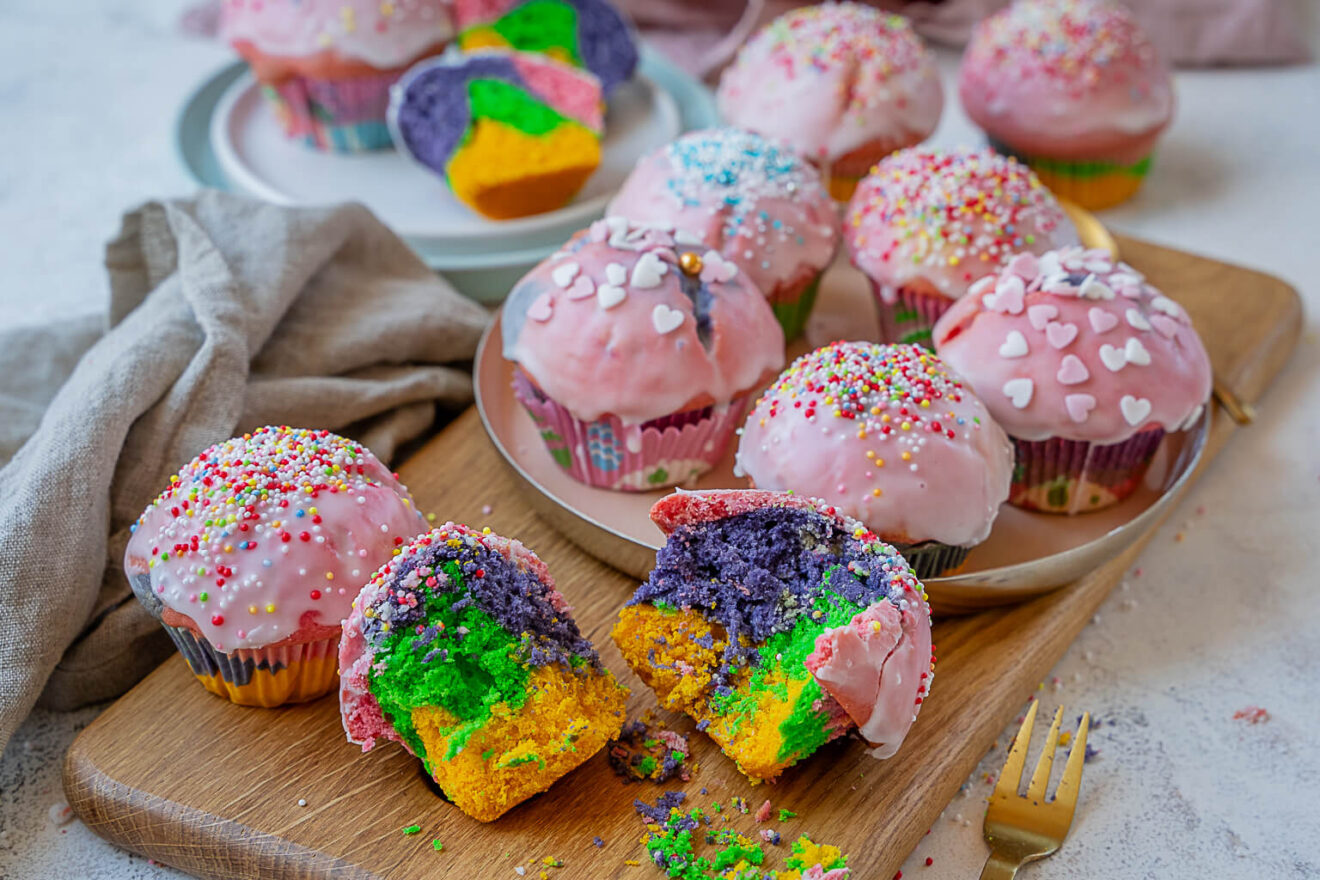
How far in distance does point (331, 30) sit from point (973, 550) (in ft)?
7.16

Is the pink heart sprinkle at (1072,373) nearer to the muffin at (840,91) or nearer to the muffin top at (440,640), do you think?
the muffin top at (440,640)

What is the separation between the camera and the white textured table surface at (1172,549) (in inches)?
79.4

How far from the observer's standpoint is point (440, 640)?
1.85m

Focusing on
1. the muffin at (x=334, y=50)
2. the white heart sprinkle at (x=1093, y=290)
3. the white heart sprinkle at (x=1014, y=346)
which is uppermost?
the muffin at (x=334, y=50)

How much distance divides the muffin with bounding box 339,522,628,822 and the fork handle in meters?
0.61

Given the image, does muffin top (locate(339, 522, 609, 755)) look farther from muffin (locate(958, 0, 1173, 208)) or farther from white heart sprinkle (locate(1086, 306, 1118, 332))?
muffin (locate(958, 0, 1173, 208))

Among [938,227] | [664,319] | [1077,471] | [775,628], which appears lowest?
[1077,471]

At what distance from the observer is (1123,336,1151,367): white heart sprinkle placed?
91.4 inches

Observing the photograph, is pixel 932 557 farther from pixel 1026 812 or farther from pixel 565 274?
A: pixel 565 274

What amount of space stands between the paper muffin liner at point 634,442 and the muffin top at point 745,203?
0.36 m

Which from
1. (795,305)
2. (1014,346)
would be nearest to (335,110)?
(795,305)

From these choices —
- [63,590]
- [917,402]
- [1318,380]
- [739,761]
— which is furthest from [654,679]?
[1318,380]

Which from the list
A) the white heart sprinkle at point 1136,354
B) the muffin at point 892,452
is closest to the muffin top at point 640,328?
the muffin at point 892,452

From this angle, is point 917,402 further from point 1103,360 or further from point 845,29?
point 845,29
